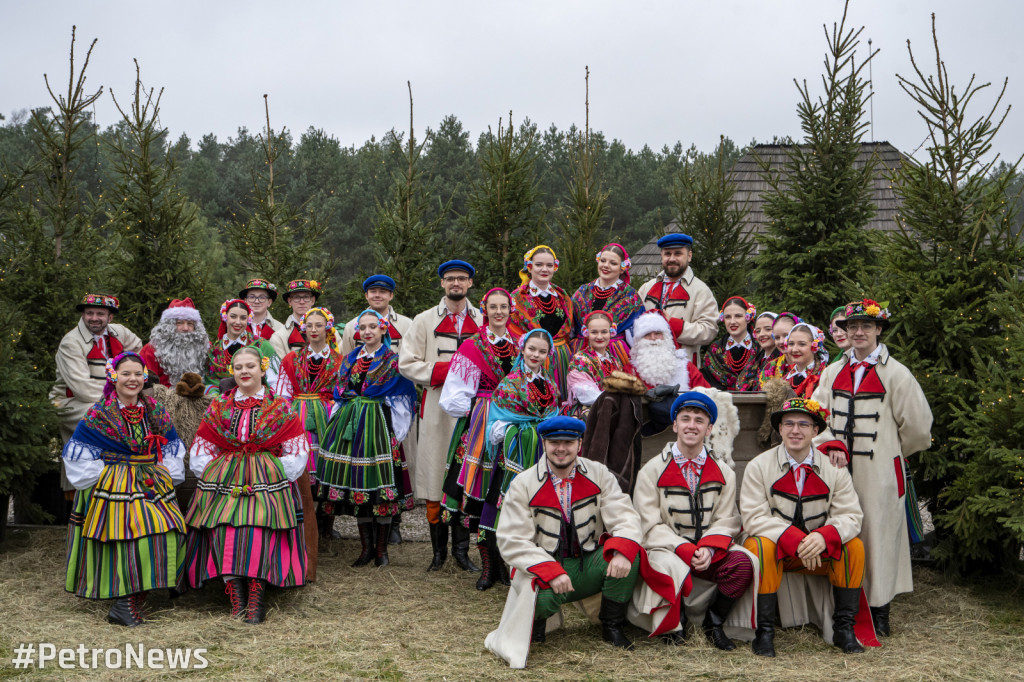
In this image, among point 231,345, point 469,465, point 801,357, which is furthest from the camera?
point 231,345

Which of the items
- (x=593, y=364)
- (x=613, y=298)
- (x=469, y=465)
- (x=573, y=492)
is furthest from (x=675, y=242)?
(x=573, y=492)

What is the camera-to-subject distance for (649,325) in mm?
5969

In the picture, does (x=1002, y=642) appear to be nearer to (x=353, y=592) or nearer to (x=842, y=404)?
(x=842, y=404)

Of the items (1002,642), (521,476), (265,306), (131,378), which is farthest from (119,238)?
(1002,642)

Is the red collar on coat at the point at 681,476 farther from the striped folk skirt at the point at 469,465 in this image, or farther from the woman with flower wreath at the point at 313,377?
the woman with flower wreath at the point at 313,377

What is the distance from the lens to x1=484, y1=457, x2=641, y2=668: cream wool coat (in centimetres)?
482

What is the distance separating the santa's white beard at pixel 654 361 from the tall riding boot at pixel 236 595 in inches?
108

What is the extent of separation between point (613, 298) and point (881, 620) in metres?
2.59

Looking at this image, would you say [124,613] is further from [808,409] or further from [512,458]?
[808,409]

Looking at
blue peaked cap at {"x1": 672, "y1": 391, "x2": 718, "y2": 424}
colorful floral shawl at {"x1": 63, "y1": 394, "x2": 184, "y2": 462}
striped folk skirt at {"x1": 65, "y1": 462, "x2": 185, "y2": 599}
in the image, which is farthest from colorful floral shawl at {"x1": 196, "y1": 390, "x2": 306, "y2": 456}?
blue peaked cap at {"x1": 672, "y1": 391, "x2": 718, "y2": 424}

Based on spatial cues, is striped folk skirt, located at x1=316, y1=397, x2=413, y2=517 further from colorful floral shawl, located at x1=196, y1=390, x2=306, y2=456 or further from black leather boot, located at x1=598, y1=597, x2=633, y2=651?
black leather boot, located at x1=598, y1=597, x2=633, y2=651

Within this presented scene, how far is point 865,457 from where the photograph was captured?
18.0 feet

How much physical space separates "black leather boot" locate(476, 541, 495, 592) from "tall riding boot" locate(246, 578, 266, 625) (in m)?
1.47

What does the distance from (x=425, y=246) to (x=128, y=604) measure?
6.21 metres
